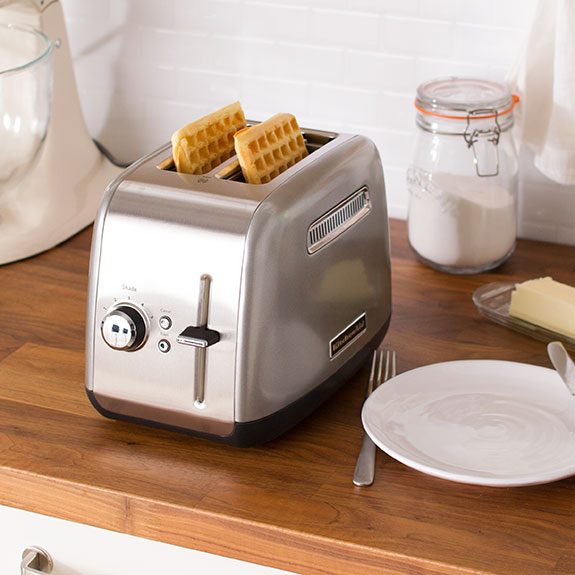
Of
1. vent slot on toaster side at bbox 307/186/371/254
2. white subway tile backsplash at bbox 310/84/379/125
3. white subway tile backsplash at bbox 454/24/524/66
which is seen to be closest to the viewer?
vent slot on toaster side at bbox 307/186/371/254

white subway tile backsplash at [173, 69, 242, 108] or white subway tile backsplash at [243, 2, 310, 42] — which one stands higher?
white subway tile backsplash at [243, 2, 310, 42]

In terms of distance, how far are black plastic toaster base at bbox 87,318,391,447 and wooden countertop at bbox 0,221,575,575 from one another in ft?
0.08

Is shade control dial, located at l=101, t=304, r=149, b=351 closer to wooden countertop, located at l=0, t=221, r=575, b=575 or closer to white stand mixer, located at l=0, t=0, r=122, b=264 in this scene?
wooden countertop, located at l=0, t=221, r=575, b=575

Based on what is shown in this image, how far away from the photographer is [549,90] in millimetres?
1430

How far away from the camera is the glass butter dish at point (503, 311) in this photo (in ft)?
4.19

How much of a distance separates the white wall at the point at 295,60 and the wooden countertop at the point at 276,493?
459 mm

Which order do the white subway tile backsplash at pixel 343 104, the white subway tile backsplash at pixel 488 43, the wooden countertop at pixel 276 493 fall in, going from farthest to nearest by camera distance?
the white subway tile backsplash at pixel 343 104, the white subway tile backsplash at pixel 488 43, the wooden countertop at pixel 276 493

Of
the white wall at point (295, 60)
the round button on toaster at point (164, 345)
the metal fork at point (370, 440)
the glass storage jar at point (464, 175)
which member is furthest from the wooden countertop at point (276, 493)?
the white wall at point (295, 60)

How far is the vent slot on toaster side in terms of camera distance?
1.05 m

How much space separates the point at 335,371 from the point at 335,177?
0.20m

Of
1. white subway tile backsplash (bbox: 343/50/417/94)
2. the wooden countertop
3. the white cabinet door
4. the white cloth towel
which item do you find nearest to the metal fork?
the wooden countertop

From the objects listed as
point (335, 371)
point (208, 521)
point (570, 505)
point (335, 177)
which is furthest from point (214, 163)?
point (570, 505)

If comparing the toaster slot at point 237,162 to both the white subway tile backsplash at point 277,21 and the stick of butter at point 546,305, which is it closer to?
the stick of butter at point 546,305

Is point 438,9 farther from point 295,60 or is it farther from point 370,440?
point 370,440
